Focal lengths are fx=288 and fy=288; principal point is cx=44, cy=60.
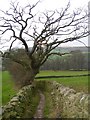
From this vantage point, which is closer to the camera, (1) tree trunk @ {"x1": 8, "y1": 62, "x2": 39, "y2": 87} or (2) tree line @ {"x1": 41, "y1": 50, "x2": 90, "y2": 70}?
(1) tree trunk @ {"x1": 8, "y1": 62, "x2": 39, "y2": 87}

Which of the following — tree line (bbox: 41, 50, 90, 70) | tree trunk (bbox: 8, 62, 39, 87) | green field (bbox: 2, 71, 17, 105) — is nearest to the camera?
green field (bbox: 2, 71, 17, 105)

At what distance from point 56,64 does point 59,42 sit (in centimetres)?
2559

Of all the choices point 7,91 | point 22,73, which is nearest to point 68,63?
point 22,73

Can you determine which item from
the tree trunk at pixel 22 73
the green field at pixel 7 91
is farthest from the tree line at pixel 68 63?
the tree trunk at pixel 22 73

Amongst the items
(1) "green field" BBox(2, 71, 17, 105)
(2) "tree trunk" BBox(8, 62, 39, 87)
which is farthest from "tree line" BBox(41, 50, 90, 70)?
(2) "tree trunk" BBox(8, 62, 39, 87)

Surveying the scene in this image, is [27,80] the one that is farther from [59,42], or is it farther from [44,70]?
[44,70]

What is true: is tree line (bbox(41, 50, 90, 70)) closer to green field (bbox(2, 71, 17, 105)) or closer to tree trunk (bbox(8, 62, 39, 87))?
green field (bbox(2, 71, 17, 105))

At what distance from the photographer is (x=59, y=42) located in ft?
112

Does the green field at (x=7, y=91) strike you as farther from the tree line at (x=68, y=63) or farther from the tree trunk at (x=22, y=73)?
the tree line at (x=68, y=63)

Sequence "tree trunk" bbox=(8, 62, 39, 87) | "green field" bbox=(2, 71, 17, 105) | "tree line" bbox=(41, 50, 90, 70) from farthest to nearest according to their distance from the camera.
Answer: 1. "tree line" bbox=(41, 50, 90, 70)
2. "tree trunk" bbox=(8, 62, 39, 87)
3. "green field" bbox=(2, 71, 17, 105)

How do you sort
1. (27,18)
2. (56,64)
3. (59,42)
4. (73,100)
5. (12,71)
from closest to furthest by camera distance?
(73,100), (27,18), (59,42), (12,71), (56,64)

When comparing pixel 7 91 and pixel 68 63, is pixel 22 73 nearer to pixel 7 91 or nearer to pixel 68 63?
pixel 7 91

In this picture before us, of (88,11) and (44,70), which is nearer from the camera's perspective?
(88,11)

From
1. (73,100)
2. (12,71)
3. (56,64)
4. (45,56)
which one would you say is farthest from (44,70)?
(73,100)
